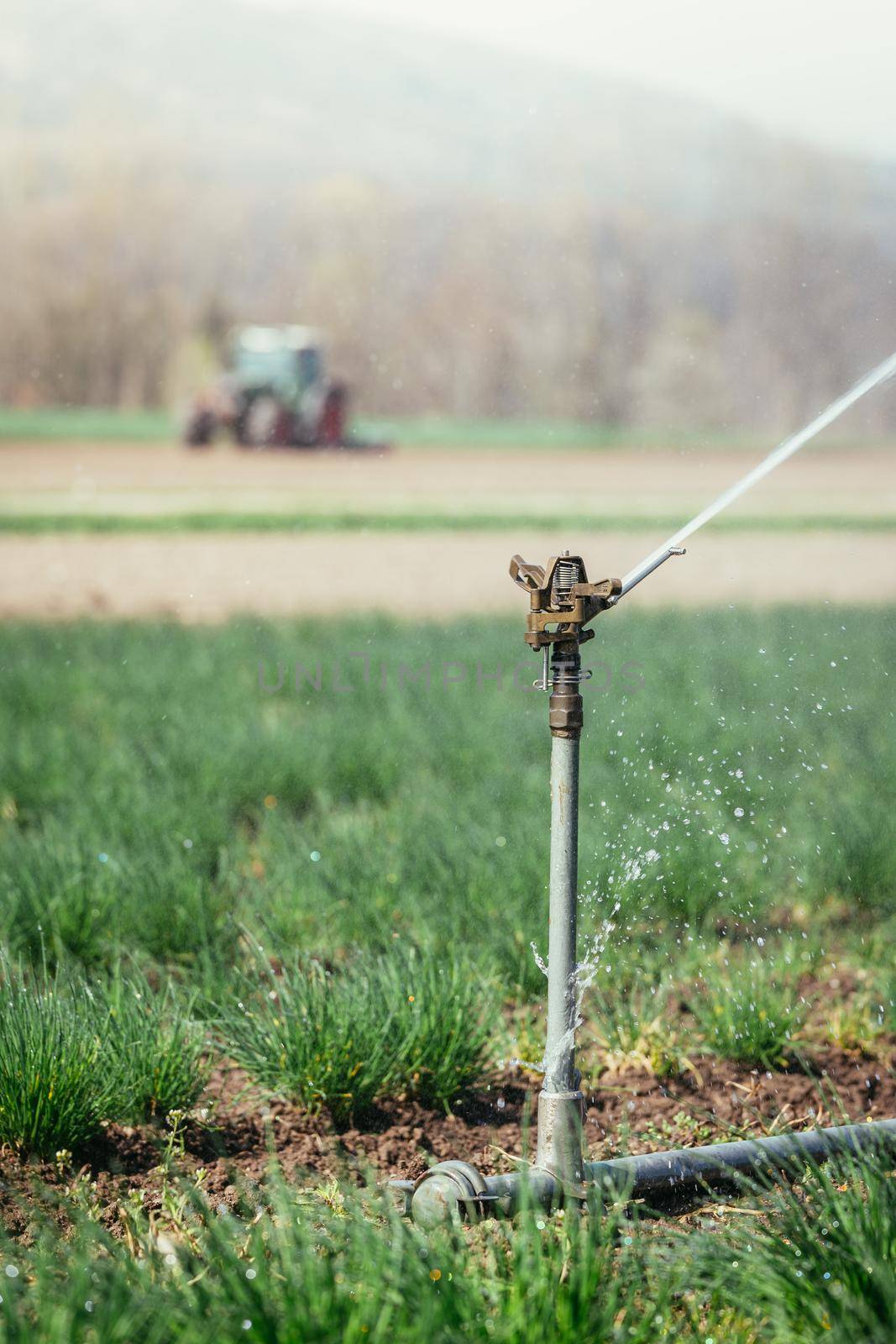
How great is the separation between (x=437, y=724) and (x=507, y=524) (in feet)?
36.6

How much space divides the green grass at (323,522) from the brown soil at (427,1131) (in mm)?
9798

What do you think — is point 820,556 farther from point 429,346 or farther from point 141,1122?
point 141,1122

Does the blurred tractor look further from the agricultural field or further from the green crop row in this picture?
the green crop row

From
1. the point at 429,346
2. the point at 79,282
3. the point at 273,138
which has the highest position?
the point at 273,138

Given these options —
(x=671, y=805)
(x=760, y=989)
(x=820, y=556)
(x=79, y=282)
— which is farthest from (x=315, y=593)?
(x=79, y=282)

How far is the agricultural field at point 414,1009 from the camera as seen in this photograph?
1465 mm

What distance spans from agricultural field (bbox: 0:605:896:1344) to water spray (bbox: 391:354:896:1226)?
2.4 inches

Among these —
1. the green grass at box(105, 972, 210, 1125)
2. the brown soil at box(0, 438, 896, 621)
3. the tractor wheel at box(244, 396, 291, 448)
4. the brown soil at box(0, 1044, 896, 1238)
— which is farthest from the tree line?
the green grass at box(105, 972, 210, 1125)

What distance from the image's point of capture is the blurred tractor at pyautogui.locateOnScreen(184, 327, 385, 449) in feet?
55.4

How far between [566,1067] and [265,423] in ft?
52.1

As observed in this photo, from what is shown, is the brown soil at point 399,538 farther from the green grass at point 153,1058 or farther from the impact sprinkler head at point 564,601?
the green grass at point 153,1058

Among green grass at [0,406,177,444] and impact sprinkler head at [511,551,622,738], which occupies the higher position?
green grass at [0,406,177,444]

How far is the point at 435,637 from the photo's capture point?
670 centimetres

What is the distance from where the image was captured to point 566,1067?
1810 millimetres
